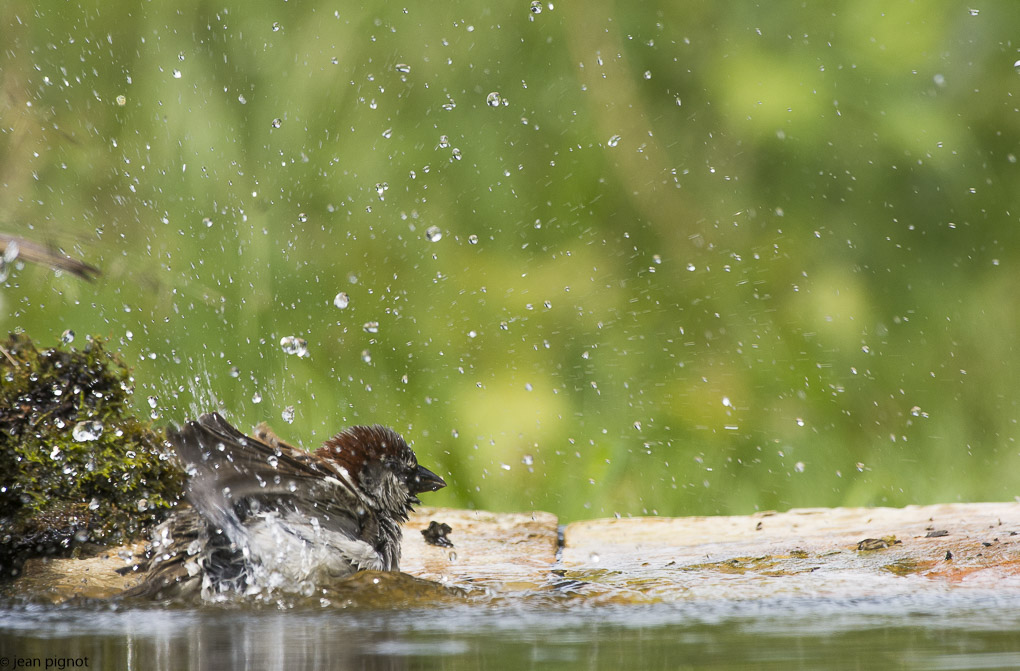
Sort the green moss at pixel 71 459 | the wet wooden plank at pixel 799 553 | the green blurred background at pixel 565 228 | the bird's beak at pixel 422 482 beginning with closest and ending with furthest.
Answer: the wet wooden plank at pixel 799 553
the green moss at pixel 71 459
the bird's beak at pixel 422 482
the green blurred background at pixel 565 228

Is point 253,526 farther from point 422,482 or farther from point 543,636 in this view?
point 543,636

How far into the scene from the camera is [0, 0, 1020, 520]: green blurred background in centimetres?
455

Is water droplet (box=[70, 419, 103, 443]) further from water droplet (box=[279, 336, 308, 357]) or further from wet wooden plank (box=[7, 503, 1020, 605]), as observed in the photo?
water droplet (box=[279, 336, 308, 357])

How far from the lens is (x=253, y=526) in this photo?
8.38 ft

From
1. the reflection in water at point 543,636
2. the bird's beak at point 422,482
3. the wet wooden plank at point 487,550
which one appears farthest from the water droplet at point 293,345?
the reflection in water at point 543,636

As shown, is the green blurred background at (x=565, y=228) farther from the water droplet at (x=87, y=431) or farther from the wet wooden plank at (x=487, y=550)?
the water droplet at (x=87, y=431)

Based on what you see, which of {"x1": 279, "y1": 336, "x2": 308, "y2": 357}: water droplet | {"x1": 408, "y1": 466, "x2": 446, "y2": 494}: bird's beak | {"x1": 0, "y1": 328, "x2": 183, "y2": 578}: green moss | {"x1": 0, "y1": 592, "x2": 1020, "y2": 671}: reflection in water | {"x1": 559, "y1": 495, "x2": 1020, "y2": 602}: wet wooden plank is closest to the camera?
{"x1": 0, "y1": 592, "x2": 1020, "y2": 671}: reflection in water

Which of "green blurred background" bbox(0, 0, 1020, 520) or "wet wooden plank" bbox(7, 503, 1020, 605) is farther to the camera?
"green blurred background" bbox(0, 0, 1020, 520)

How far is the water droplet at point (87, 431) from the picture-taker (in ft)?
9.01

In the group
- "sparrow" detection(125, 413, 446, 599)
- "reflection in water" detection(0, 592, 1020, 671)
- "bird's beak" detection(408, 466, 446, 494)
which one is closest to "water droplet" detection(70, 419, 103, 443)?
"sparrow" detection(125, 413, 446, 599)

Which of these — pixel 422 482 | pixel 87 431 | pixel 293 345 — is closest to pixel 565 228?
pixel 293 345

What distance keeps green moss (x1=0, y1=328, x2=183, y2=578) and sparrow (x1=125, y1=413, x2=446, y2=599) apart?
19cm

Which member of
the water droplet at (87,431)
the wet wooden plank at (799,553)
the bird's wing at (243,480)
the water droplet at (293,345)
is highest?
the water droplet at (293,345)

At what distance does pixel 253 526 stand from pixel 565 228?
254cm
